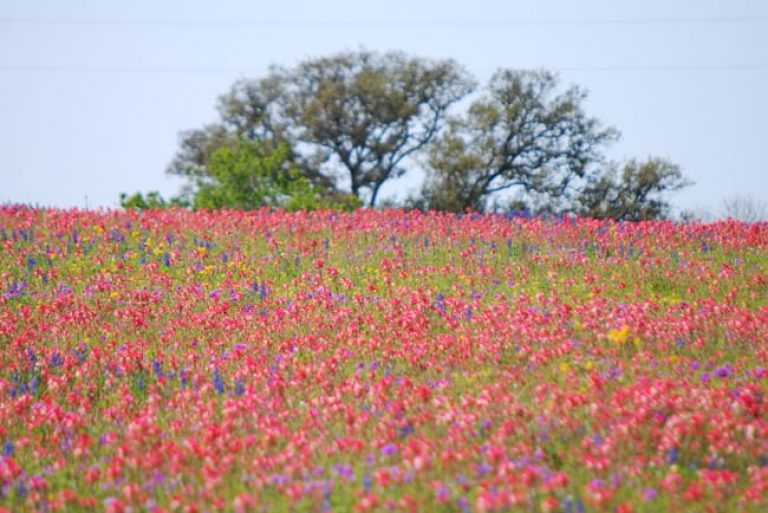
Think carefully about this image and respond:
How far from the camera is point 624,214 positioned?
145 feet

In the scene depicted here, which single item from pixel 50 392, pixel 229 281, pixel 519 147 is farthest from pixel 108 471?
pixel 519 147

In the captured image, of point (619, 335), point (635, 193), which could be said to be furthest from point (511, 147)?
point (619, 335)

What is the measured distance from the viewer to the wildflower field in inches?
288

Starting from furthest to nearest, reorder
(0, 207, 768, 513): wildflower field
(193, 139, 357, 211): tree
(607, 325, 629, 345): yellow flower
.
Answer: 1. (193, 139, 357, 211): tree
2. (607, 325, 629, 345): yellow flower
3. (0, 207, 768, 513): wildflower field

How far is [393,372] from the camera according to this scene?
33.6 ft

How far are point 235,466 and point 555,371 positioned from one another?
338 cm

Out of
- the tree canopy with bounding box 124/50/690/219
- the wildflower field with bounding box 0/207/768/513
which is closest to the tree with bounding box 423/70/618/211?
the tree canopy with bounding box 124/50/690/219

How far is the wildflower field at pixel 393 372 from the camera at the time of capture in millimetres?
7309

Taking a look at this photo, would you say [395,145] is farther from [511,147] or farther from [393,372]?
[393,372]

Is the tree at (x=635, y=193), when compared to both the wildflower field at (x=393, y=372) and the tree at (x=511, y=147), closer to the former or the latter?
the tree at (x=511, y=147)

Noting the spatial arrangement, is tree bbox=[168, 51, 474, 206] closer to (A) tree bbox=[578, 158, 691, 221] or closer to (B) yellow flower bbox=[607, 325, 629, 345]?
(A) tree bbox=[578, 158, 691, 221]

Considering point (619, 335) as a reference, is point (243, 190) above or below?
above

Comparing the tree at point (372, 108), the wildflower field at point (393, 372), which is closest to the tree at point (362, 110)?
the tree at point (372, 108)

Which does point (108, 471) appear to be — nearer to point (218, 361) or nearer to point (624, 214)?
point (218, 361)
